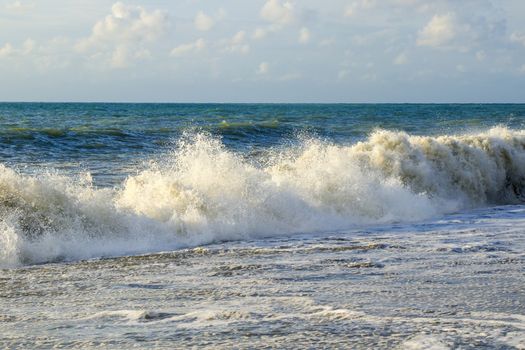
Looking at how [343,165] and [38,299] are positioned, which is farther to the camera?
[343,165]

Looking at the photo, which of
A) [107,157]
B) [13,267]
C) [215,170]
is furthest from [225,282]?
[107,157]

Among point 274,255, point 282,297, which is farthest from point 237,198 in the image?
point 282,297

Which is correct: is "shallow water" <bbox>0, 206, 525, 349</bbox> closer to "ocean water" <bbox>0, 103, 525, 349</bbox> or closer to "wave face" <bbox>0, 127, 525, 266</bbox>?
"ocean water" <bbox>0, 103, 525, 349</bbox>

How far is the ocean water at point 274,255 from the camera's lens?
473cm

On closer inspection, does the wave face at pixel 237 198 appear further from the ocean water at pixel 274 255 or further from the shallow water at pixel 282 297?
the shallow water at pixel 282 297

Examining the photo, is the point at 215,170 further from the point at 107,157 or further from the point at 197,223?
the point at 107,157

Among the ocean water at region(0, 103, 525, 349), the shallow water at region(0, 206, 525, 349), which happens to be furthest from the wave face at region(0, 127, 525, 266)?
the shallow water at region(0, 206, 525, 349)

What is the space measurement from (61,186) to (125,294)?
3.21 metres

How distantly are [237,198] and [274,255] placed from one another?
244 cm

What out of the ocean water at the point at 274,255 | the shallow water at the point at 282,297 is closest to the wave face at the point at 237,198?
the ocean water at the point at 274,255

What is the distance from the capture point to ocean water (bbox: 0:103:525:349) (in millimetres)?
4734

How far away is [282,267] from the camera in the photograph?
6.80m

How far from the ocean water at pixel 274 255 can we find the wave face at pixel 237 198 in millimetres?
27

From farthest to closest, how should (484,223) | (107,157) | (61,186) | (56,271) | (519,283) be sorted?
1. (107,157)
2. (484,223)
3. (61,186)
4. (56,271)
5. (519,283)
